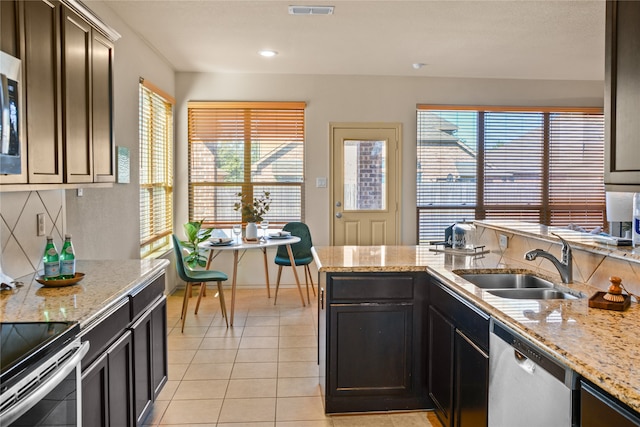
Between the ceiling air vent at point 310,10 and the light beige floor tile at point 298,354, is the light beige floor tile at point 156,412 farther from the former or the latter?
the ceiling air vent at point 310,10

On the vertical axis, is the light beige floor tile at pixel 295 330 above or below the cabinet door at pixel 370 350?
below

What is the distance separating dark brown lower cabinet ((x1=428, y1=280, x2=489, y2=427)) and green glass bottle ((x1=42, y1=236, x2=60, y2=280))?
1.85m

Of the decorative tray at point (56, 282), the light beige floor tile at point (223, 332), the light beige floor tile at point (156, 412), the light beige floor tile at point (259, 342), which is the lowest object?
the light beige floor tile at point (156, 412)

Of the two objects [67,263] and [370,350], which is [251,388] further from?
[67,263]

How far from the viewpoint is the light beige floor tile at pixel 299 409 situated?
9.08 feet

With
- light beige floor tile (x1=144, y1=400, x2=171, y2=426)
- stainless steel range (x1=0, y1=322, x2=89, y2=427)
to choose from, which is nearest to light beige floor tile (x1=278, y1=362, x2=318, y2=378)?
light beige floor tile (x1=144, y1=400, x2=171, y2=426)

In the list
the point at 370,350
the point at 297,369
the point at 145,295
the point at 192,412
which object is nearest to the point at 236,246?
the point at 297,369

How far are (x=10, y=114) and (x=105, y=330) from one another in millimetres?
887

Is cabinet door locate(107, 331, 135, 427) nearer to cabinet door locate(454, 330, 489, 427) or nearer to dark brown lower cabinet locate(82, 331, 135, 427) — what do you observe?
dark brown lower cabinet locate(82, 331, 135, 427)

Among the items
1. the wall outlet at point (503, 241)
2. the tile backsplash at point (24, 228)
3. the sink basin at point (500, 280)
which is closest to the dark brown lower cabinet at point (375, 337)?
the sink basin at point (500, 280)

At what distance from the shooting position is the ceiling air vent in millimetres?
3625

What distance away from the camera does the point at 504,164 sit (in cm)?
623

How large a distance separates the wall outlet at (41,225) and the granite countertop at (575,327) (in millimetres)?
Result: 1490

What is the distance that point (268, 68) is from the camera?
5.65 metres
